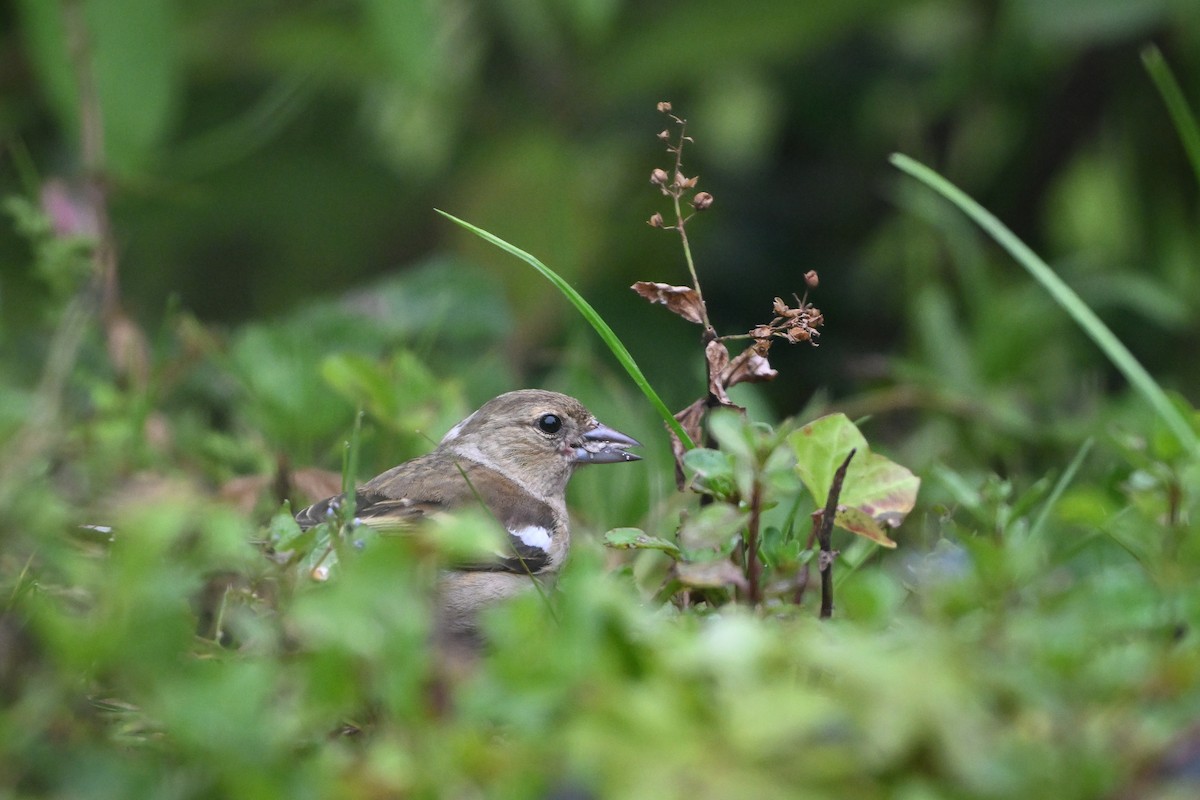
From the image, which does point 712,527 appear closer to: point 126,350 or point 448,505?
point 448,505

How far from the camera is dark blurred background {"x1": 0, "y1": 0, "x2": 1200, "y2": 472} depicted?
17.7ft

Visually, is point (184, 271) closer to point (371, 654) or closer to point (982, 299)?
point (982, 299)

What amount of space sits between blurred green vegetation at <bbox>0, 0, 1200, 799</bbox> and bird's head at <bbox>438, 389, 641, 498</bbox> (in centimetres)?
13

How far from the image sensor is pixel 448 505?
11.4ft

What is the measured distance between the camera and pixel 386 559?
1431mm

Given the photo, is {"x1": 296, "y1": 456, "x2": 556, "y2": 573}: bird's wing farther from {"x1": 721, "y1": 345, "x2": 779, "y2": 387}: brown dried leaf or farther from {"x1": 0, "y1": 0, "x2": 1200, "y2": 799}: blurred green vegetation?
{"x1": 721, "y1": 345, "x2": 779, "y2": 387}: brown dried leaf

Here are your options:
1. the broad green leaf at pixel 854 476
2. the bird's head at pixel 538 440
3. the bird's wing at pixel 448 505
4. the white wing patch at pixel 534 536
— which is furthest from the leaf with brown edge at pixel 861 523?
the bird's head at pixel 538 440

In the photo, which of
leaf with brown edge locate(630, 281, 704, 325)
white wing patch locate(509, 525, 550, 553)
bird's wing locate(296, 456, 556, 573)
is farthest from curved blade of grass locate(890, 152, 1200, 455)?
white wing patch locate(509, 525, 550, 553)

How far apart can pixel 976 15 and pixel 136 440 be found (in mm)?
3985

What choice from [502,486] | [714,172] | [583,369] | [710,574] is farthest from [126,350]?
[714,172]

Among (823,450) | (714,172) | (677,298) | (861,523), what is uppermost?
(677,298)

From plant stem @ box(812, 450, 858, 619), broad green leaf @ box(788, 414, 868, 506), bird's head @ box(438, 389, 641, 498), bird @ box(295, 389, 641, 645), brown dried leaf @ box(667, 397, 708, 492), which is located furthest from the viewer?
bird's head @ box(438, 389, 641, 498)

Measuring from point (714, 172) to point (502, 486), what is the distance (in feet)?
9.28

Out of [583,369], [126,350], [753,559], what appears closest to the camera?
[753,559]
